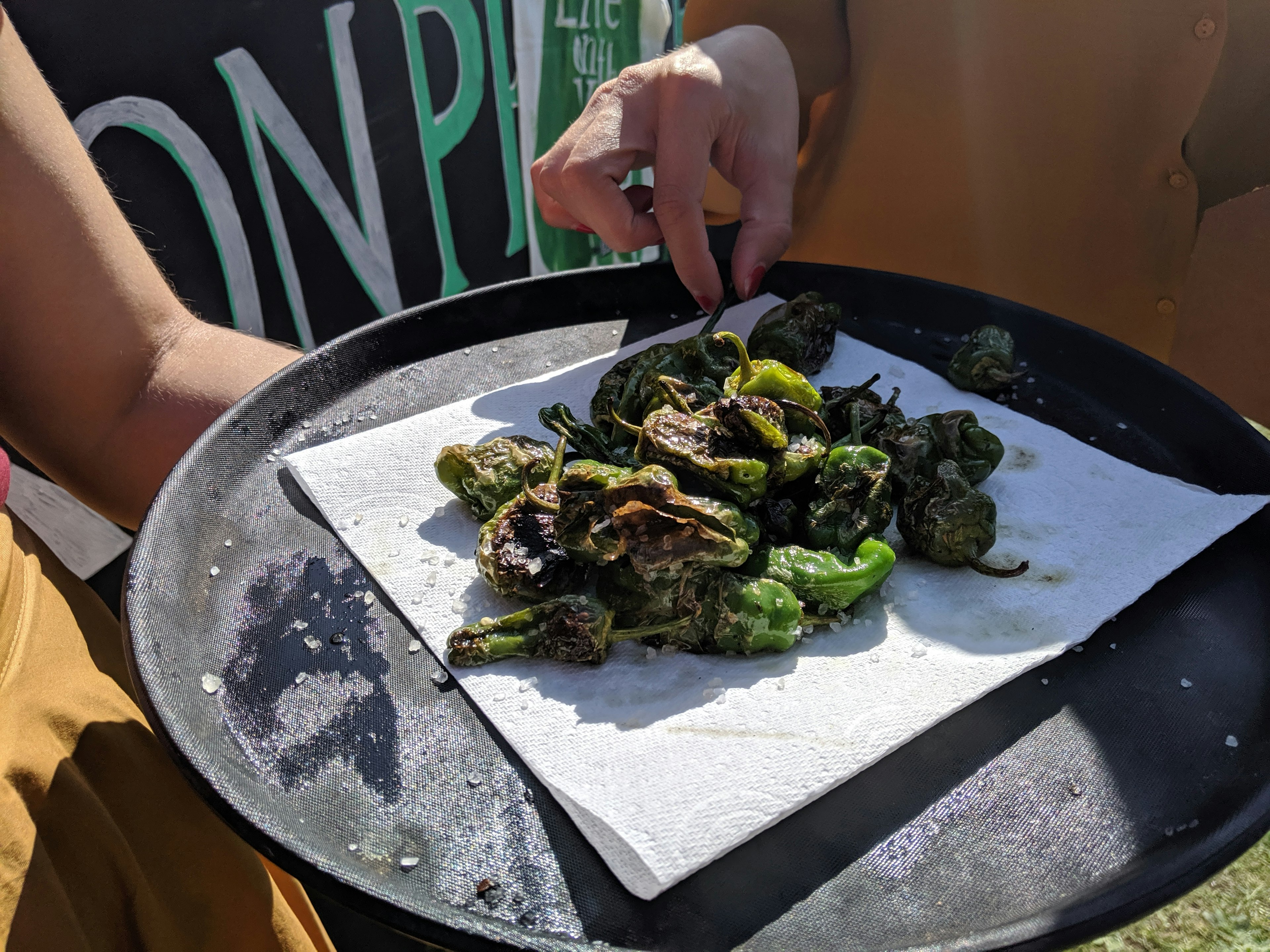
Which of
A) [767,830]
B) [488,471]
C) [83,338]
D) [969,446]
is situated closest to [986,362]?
[969,446]

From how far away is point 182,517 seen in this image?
156 centimetres

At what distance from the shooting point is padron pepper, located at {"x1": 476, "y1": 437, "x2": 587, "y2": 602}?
54.6 inches

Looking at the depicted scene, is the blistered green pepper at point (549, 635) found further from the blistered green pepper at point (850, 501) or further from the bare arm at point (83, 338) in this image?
the bare arm at point (83, 338)

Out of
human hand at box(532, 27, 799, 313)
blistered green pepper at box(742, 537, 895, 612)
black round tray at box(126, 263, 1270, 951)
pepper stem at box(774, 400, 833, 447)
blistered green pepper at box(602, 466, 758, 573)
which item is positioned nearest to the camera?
black round tray at box(126, 263, 1270, 951)

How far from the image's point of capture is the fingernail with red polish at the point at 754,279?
6.91 ft

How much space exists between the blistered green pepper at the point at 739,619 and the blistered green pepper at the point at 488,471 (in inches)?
17.8

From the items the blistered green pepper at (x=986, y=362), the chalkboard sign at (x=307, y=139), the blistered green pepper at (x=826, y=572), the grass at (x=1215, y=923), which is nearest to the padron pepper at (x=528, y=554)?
the blistered green pepper at (x=826, y=572)

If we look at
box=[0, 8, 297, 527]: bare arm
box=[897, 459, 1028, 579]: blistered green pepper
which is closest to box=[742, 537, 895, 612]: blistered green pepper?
Result: box=[897, 459, 1028, 579]: blistered green pepper

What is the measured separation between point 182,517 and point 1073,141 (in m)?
2.70

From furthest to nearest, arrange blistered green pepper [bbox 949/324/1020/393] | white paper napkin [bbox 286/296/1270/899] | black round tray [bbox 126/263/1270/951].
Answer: blistered green pepper [bbox 949/324/1020/393]
white paper napkin [bbox 286/296/1270/899]
black round tray [bbox 126/263/1270/951]

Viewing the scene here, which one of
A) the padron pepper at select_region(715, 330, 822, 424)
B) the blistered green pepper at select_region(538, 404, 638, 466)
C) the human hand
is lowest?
the blistered green pepper at select_region(538, 404, 638, 466)

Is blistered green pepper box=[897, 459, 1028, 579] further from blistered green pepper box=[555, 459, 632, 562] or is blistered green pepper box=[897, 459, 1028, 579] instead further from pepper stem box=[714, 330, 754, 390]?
blistered green pepper box=[555, 459, 632, 562]

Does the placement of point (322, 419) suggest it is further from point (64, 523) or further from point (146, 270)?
point (64, 523)

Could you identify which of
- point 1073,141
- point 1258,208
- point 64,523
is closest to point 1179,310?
point 1258,208
